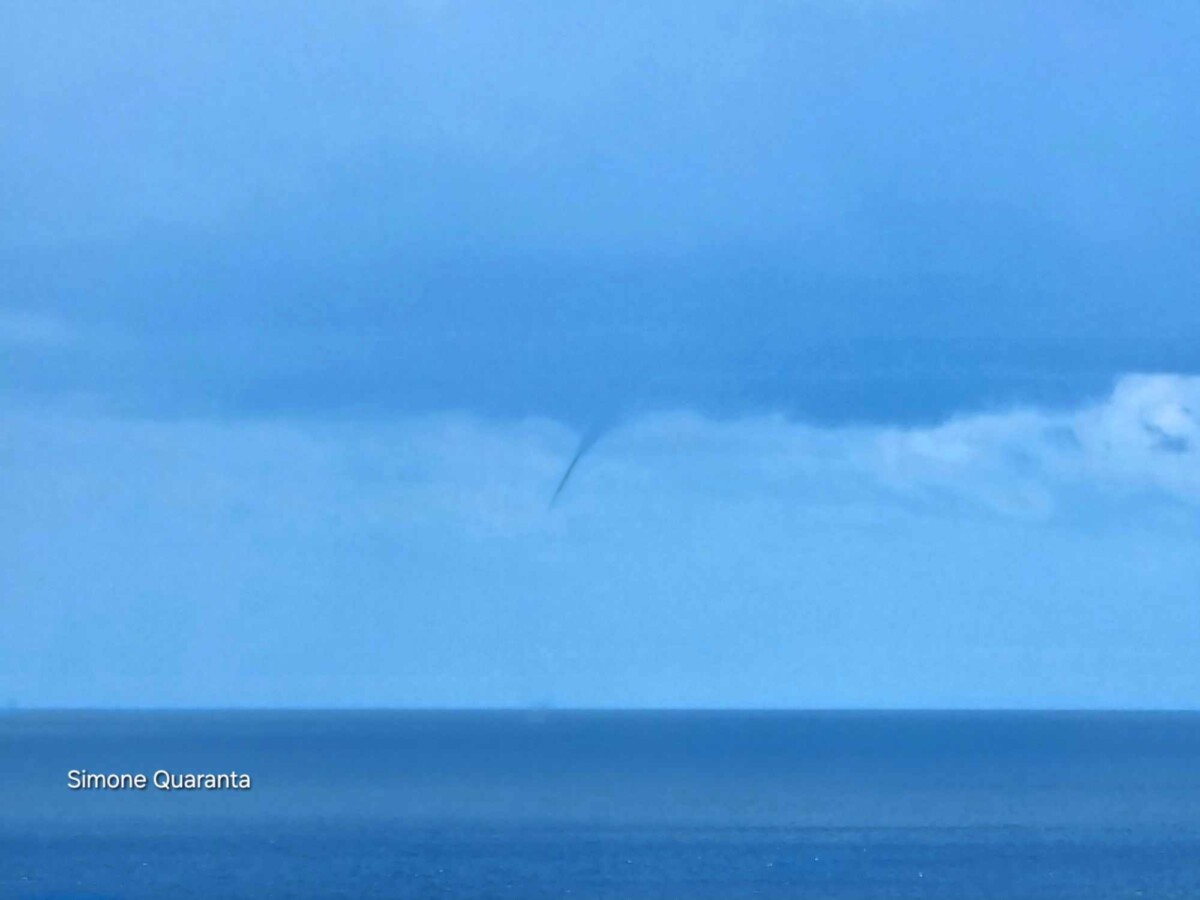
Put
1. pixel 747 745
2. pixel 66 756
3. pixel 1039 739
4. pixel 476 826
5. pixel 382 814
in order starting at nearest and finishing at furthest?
pixel 476 826, pixel 382 814, pixel 66 756, pixel 747 745, pixel 1039 739

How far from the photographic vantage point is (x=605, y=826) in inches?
2638

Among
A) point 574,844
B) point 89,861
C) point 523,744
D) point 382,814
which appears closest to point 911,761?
point 523,744

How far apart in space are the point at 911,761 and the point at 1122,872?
73.5 meters

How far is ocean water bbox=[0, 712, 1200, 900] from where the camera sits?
155ft

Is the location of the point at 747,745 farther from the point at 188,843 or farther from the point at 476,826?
the point at 188,843

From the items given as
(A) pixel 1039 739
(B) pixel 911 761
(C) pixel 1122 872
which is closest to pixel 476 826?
(C) pixel 1122 872

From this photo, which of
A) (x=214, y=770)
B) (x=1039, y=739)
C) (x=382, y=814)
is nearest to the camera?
(x=382, y=814)

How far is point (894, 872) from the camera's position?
50.0 metres

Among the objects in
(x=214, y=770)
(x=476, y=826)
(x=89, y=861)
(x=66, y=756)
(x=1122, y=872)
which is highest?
(x=66, y=756)

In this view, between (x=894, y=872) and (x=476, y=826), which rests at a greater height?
(x=476, y=826)

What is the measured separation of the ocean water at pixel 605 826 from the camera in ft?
155

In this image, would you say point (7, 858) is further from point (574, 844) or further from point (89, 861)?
point (574, 844)

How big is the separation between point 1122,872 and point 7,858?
122 ft

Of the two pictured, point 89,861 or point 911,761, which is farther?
point 911,761
